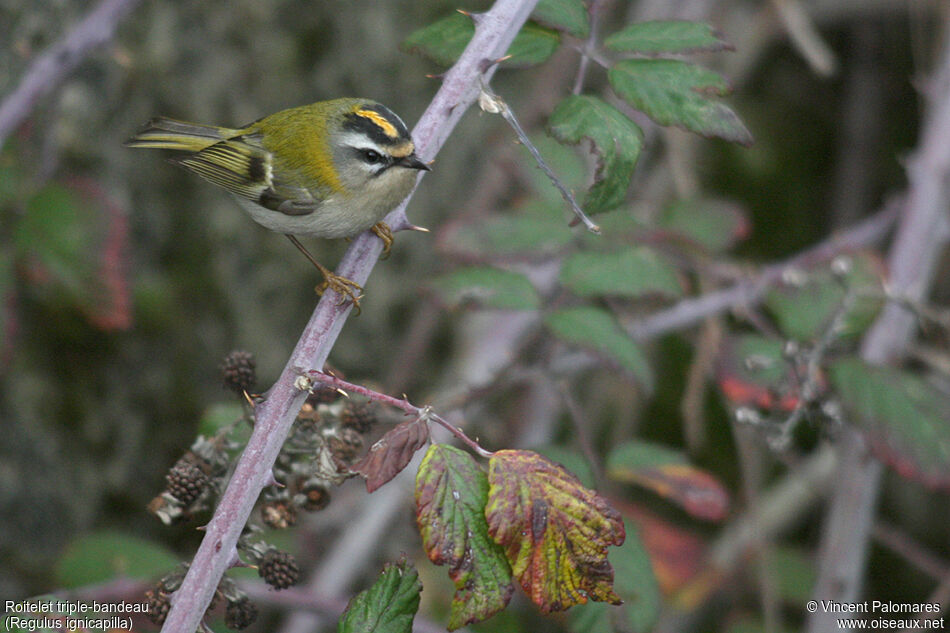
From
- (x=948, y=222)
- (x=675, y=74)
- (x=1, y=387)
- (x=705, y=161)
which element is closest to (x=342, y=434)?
(x=675, y=74)

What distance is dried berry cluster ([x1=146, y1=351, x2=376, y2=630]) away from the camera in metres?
1.41

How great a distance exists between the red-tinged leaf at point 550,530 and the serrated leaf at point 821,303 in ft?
4.02

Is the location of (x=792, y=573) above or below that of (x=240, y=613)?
below

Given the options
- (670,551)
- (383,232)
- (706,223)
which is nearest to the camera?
(383,232)

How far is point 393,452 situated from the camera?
1.31 metres

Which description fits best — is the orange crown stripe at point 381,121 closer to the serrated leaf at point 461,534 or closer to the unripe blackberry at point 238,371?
the unripe blackberry at point 238,371

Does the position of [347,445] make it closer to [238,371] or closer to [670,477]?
[238,371]

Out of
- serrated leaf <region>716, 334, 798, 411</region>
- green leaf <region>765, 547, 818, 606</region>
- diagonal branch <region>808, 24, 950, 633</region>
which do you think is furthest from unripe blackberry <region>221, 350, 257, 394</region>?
green leaf <region>765, 547, 818, 606</region>

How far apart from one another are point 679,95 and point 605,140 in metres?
0.21

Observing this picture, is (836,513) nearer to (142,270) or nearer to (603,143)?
(603,143)

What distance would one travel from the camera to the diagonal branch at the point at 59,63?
6.92 feet

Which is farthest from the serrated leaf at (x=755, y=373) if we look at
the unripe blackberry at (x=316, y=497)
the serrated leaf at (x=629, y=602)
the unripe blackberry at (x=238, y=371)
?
the unripe blackberry at (x=238, y=371)

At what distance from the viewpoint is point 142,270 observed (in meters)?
3.24

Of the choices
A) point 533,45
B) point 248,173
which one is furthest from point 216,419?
point 533,45
